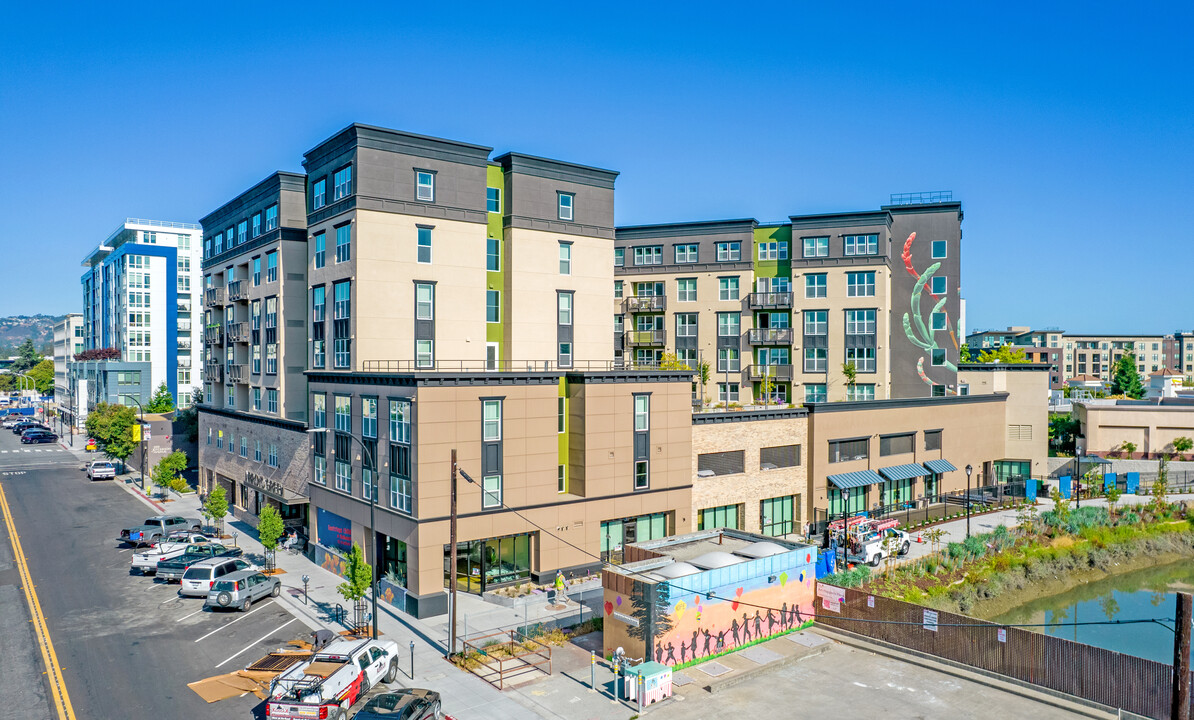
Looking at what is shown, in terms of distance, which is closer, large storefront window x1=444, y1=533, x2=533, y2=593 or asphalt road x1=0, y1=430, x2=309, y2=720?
asphalt road x1=0, y1=430, x2=309, y2=720

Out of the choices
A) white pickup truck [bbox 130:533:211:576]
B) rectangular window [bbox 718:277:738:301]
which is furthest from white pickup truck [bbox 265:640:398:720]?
rectangular window [bbox 718:277:738:301]

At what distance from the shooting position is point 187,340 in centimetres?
10931

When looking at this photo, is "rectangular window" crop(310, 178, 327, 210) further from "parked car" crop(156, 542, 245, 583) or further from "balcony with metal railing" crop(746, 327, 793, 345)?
"balcony with metal railing" crop(746, 327, 793, 345)

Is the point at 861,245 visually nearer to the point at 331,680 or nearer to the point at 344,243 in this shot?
the point at 344,243

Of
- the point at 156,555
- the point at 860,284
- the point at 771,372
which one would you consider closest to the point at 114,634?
the point at 156,555

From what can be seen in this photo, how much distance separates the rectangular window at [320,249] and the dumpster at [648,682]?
30.6 meters

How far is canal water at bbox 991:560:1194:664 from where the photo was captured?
36.8 meters

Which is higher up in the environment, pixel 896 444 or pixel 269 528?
pixel 896 444

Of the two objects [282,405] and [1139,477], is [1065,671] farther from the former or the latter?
[1139,477]

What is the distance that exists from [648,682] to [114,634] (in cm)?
2204

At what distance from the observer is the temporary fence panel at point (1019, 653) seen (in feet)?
77.0

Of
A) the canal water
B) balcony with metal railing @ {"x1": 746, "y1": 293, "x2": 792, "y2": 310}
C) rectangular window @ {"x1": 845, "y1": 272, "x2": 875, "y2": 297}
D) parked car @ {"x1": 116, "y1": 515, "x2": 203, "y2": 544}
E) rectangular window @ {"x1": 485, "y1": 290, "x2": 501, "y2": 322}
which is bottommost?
the canal water

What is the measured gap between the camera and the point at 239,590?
34219 millimetres

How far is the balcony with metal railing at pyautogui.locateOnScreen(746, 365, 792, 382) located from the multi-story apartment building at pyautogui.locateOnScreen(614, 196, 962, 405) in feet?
0.40
